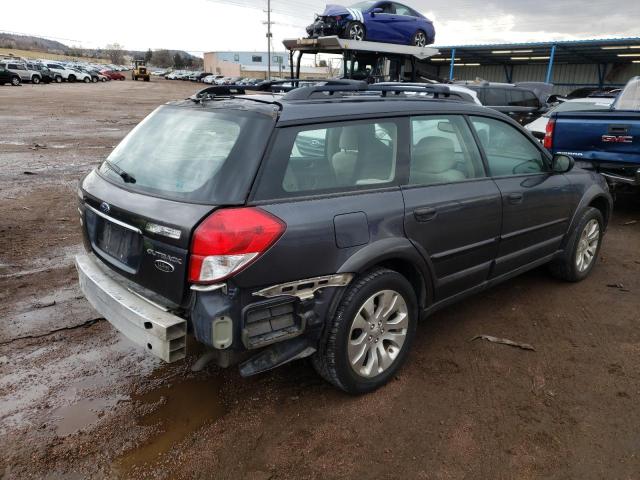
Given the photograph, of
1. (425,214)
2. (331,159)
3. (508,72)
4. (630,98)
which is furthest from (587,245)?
(508,72)

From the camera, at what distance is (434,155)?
330 centimetres

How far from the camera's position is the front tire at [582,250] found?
4434 millimetres

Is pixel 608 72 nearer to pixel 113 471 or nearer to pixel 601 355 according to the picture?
pixel 601 355

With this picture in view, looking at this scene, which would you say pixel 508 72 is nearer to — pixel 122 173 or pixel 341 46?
pixel 341 46

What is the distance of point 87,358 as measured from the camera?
334 centimetres

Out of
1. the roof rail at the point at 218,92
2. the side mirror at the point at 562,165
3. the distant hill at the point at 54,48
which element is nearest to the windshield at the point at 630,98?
the side mirror at the point at 562,165

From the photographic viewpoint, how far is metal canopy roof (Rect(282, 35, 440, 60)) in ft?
33.1

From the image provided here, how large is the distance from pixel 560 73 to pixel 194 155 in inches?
1653

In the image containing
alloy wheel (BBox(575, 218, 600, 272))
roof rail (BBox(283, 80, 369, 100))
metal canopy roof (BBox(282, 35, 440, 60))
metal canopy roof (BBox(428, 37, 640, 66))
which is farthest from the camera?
metal canopy roof (BBox(428, 37, 640, 66))

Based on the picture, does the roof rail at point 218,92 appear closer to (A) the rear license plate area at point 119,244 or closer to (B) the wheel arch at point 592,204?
(A) the rear license plate area at point 119,244

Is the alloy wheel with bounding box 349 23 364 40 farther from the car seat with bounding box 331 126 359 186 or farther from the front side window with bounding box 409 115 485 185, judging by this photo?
the car seat with bounding box 331 126 359 186

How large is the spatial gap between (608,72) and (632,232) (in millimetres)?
35521

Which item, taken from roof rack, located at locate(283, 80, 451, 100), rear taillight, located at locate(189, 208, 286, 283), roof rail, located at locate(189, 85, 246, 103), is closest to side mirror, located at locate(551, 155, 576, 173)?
roof rack, located at locate(283, 80, 451, 100)

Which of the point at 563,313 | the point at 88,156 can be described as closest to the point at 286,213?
the point at 563,313
